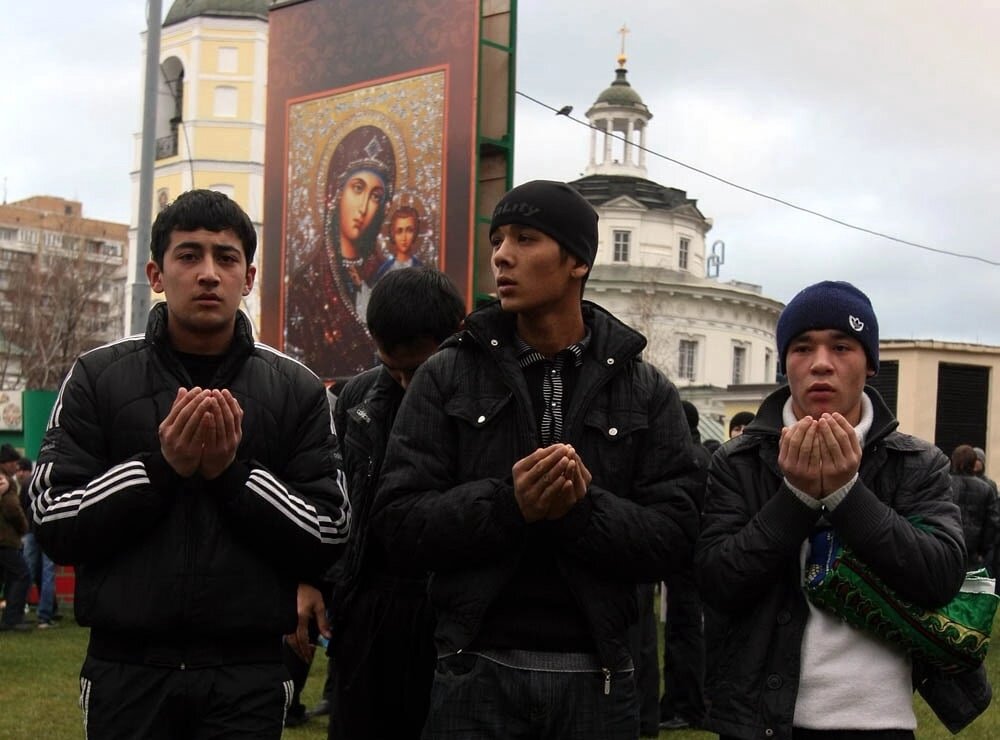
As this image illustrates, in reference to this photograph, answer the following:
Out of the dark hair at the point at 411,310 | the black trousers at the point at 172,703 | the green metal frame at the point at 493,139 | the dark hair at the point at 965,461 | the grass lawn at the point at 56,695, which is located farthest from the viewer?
the green metal frame at the point at 493,139

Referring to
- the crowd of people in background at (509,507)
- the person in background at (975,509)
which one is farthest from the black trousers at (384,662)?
the person in background at (975,509)

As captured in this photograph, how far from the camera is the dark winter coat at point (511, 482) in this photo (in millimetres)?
3398

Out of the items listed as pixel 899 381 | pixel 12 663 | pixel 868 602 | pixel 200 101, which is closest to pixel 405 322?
pixel 868 602

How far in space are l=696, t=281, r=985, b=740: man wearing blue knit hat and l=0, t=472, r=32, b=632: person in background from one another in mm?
11419

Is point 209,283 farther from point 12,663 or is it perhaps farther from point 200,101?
point 200,101

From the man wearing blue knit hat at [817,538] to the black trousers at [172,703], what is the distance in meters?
1.22

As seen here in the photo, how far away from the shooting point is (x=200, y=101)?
175 ft

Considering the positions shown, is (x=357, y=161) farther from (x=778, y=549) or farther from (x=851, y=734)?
(x=851, y=734)

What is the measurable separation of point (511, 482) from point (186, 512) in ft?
2.90

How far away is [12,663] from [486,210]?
7314 millimetres

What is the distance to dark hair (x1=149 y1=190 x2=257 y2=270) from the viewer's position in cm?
383

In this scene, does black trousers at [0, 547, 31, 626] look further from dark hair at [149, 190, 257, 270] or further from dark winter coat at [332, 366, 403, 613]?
dark hair at [149, 190, 257, 270]

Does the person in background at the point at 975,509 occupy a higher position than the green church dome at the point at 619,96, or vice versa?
the green church dome at the point at 619,96

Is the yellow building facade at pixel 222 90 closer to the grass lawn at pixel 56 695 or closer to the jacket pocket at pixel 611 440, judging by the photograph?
the grass lawn at pixel 56 695
